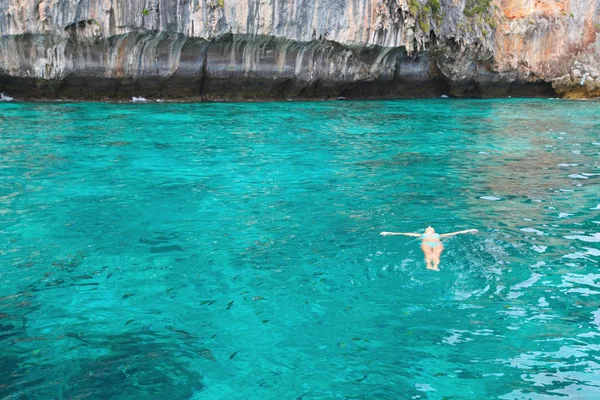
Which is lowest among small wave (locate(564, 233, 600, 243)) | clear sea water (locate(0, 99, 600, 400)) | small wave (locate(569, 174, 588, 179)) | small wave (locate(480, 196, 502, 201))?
clear sea water (locate(0, 99, 600, 400))

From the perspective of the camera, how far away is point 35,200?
384 inches

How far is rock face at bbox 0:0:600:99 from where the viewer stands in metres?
23.0

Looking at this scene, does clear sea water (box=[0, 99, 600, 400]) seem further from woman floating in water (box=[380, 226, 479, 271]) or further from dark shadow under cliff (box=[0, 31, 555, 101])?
dark shadow under cliff (box=[0, 31, 555, 101])

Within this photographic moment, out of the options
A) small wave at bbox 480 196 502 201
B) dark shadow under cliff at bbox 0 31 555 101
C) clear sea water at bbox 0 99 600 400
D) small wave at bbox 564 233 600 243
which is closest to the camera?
clear sea water at bbox 0 99 600 400

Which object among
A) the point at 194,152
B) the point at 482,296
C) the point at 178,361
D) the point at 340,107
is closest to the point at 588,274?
the point at 482,296

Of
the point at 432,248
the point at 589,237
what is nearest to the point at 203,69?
the point at 589,237

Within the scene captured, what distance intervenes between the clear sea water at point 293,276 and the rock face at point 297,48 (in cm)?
1015

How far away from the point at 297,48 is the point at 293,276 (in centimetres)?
2116

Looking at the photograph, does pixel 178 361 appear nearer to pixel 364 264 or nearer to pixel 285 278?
pixel 285 278

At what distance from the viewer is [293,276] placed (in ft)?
23.1

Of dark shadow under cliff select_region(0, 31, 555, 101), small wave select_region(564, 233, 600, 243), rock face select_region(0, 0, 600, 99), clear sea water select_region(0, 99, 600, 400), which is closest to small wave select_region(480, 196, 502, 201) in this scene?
clear sea water select_region(0, 99, 600, 400)

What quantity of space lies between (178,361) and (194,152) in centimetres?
957

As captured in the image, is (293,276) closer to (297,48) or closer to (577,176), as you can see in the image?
(577,176)

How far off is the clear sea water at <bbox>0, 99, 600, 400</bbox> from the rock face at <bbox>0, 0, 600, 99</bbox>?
400 inches
